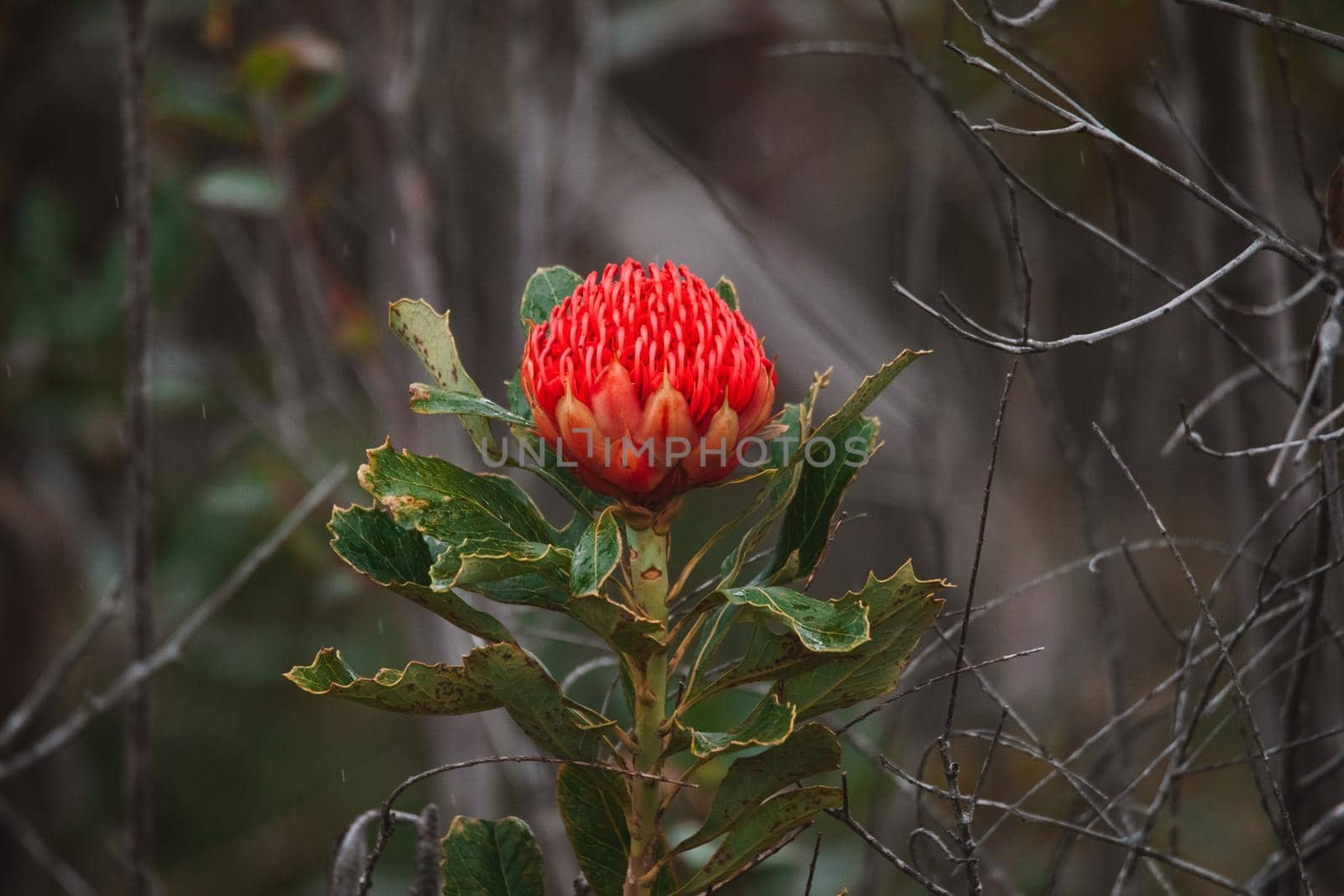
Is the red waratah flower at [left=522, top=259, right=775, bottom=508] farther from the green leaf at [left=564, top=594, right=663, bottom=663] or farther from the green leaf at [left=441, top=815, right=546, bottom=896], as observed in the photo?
the green leaf at [left=441, top=815, right=546, bottom=896]

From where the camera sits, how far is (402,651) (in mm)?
2490

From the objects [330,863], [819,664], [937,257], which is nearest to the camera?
[819,664]

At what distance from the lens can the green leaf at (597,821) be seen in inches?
27.3

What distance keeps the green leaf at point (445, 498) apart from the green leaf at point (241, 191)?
3.71 feet

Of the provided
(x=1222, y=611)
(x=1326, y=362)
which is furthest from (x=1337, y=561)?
(x=1222, y=611)

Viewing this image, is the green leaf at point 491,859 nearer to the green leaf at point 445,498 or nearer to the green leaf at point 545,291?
the green leaf at point 445,498

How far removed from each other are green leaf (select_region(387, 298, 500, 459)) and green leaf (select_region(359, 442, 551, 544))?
0.08 feet

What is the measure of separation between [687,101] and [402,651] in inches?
71.2

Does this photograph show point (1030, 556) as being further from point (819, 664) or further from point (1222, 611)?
point (819, 664)

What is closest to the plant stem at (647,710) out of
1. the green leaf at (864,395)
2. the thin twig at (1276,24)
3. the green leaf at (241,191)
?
the green leaf at (864,395)

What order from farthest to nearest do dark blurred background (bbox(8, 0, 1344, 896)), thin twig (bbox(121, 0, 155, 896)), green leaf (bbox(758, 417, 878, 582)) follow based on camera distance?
dark blurred background (bbox(8, 0, 1344, 896)) → thin twig (bbox(121, 0, 155, 896)) → green leaf (bbox(758, 417, 878, 582))

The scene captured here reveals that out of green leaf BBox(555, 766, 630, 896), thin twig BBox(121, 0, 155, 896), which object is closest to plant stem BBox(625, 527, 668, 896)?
green leaf BBox(555, 766, 630, 896)

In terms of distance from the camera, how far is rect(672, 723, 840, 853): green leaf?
2.11ft

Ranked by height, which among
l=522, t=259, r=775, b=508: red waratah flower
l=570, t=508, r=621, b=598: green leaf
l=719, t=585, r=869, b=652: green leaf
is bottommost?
l=719, t=585, r=869, b=652: green leaf
